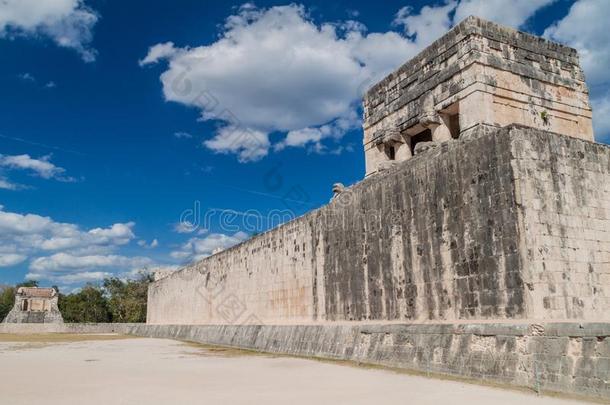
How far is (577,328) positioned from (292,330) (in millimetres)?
8088

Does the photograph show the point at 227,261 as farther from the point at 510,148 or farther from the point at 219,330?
the point at 510,148

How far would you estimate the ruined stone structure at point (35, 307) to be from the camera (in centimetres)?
4425

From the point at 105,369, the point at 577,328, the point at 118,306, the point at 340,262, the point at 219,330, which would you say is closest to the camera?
the point at 577,328

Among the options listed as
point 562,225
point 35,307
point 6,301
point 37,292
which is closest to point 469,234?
point 562,225

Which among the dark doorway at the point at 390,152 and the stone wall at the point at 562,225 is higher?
the dark doorway at the point at 390,152

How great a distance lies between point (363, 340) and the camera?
10.0 metres

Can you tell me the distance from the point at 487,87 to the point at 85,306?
180 feet

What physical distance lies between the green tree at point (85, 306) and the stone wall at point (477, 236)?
49297 mm

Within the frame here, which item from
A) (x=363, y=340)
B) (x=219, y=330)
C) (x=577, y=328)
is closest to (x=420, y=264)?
(x=363, y=340)

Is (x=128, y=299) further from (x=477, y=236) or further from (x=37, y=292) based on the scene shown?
(x=477, y=236)

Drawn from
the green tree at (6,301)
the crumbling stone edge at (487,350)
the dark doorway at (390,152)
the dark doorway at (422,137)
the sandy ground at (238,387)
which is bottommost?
the sandy ground at (238,387)

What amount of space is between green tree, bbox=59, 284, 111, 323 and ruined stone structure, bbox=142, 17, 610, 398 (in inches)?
1797

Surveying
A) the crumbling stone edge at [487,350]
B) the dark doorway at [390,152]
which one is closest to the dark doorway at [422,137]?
the dark doorway at [390,152]

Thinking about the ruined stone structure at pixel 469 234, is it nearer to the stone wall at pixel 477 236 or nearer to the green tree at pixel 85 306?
the stone wall at pixel 477 236
